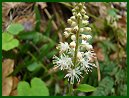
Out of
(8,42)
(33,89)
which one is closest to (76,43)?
(33,89)

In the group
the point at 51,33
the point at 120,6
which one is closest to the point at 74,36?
the point at 51,33

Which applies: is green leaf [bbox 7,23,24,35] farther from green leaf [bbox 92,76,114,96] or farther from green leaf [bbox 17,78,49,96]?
green leaf [bbox 92,76,114,96]

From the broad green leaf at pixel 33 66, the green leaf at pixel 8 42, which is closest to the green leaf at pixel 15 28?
the green leaf at pixel 8 42

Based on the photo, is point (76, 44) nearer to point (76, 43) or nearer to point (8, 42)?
point (76, 43)

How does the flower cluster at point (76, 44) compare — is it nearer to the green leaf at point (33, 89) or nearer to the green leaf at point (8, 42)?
the green leaf at point (33, 89)

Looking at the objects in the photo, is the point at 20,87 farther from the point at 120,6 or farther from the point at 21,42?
the point at 120,6
